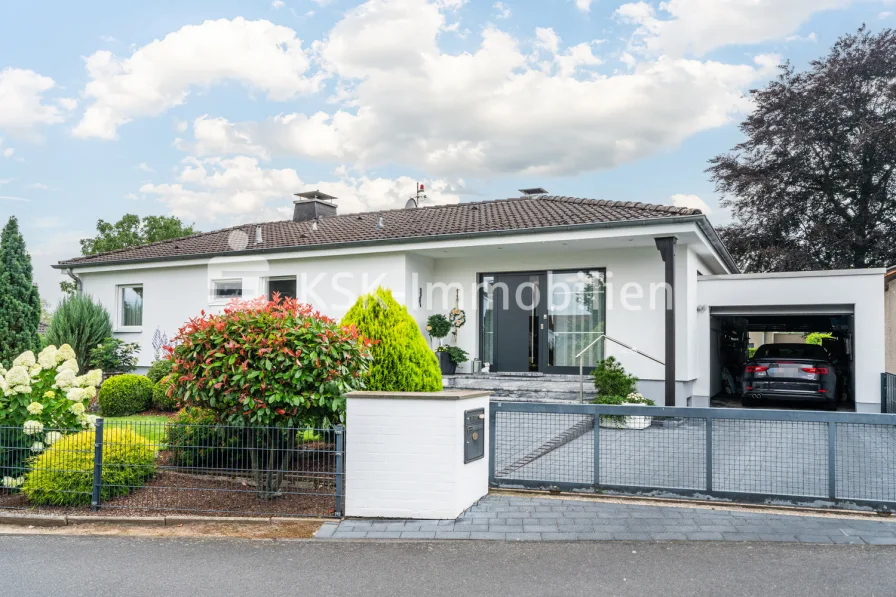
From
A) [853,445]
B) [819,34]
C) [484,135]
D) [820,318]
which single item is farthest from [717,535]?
[819,34]

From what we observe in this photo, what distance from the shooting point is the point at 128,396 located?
12.6m

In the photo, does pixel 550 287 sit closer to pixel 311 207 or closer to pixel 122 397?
pixel 122 397

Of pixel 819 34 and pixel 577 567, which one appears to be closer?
pixel 577 567

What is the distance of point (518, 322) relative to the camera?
13820 millimetres

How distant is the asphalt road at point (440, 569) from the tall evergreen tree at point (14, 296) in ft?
22.9

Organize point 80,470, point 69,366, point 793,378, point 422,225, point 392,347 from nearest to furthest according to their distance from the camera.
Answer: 1. point 80,470
2. point 69,366
3. point 392,347
4. point 793,378
5. point 422,225

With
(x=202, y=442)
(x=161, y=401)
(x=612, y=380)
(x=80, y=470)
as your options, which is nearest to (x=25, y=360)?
(x=80, y=470)

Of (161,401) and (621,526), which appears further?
(161,401)

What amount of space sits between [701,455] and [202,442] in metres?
5.07

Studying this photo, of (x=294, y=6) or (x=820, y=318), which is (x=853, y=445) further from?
(x=820, y=318)

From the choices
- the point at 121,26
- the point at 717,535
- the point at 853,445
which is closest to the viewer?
the point at 717,535

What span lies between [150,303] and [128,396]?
15.8ft

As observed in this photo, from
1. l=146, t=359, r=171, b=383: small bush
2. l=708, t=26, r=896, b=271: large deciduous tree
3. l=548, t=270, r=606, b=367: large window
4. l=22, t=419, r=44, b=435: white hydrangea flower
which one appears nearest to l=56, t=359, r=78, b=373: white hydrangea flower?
l=22, t=419, r=44, b=435: white hydrangea flower

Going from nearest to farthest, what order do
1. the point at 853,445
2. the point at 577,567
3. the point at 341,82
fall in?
the point at 577,567
the point at 853,445
the point at 341,82
